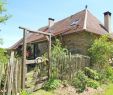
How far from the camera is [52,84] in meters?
12.0

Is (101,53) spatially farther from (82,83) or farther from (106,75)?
(82,83)

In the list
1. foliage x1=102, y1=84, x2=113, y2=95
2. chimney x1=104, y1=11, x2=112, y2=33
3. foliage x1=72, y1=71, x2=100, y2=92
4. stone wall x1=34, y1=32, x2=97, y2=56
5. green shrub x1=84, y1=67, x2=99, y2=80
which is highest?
chimney x1=104, y1=11, x2=112, y2=33

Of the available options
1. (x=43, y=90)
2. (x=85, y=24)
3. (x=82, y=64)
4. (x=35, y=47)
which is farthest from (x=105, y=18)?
(x=43, y=90)

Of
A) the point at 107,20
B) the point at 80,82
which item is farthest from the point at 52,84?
the point at 107,20

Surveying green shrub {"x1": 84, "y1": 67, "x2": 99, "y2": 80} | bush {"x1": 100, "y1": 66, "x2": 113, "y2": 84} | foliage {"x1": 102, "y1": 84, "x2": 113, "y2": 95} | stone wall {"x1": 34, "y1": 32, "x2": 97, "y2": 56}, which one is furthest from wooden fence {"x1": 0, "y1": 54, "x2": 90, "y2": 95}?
stone wall {"x1": 34, "y1": 32, "x2": 97, "y2": 56}

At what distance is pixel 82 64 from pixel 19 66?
17.3 ft

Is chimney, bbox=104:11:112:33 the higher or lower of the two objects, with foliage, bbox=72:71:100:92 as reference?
higher

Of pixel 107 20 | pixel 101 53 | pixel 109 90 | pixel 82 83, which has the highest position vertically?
pixel 107 20

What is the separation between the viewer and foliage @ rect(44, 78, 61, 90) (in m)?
11.9

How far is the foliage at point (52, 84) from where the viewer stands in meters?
11.9

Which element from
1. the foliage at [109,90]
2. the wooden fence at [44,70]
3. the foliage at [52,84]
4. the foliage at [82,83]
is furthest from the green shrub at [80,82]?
the foliage at [109,90]

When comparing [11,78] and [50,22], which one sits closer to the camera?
[11,78]

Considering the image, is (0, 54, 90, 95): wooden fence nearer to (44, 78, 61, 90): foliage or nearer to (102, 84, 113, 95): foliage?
(44, 78, 61, 90): foliage

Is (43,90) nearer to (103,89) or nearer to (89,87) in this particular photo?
(89,87)
